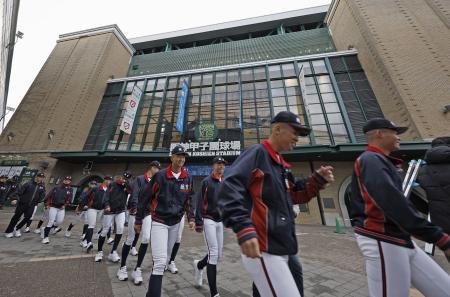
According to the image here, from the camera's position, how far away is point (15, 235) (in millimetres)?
7285

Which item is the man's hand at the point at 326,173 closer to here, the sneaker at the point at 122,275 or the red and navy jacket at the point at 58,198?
the sneaker at the point at 122,275

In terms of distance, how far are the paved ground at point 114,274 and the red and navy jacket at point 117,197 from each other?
1.28 m

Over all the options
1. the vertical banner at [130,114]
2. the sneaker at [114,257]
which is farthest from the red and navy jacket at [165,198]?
the vertical banner at [130,114]

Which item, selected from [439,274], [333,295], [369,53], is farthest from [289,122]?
[369,53]

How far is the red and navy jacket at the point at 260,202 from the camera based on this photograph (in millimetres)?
1521

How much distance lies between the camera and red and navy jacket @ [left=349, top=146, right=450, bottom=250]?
61.8 inches

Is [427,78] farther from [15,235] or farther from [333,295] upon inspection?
[15,235]

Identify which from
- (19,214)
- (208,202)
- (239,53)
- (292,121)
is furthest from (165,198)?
(239,53)

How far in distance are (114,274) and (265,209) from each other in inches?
163

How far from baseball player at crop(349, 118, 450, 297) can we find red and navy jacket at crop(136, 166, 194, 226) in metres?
2.58

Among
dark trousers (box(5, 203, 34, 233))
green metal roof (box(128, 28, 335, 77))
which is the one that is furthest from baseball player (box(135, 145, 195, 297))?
green metal roof (box(128, 28, 335, 77))

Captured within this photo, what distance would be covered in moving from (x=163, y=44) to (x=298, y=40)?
21291 mm

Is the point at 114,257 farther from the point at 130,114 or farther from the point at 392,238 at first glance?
the point at 130,114

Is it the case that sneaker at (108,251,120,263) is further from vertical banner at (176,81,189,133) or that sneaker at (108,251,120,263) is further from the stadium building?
vertical banner at (176,81,189,133)
